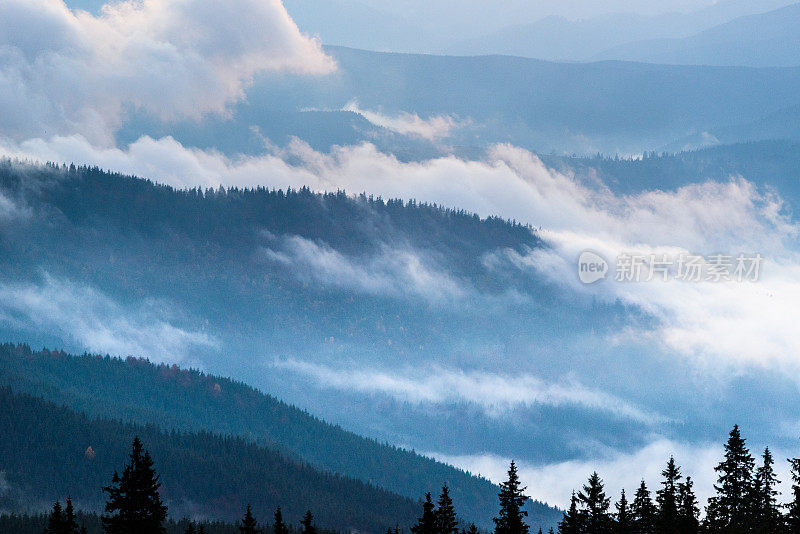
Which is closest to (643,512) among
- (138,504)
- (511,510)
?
(511,510)

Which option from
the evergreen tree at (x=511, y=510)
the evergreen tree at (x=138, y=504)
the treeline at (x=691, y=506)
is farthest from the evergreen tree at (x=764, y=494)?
the evergreen tree at (x=138, y=504)

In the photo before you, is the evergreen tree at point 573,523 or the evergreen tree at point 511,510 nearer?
the evergreen tree at point 511,510

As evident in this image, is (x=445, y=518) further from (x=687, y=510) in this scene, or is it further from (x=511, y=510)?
(x=687, y=510)

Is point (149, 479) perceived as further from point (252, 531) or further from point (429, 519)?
point (429, 519)

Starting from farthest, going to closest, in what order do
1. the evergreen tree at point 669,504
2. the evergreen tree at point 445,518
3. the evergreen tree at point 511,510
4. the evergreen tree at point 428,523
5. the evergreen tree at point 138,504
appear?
the evergreen tree at point 669,504
the evergreen tree at point 511,510
the evergreen tree at point 445,518
the evergreen tree at point 428,523
the evergreen tree at point 138,504

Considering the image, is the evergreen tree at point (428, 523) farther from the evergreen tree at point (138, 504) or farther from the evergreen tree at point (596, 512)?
the evergreen tree at point (596, 512)

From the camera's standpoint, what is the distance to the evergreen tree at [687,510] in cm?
6256

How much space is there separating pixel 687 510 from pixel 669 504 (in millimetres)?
1998

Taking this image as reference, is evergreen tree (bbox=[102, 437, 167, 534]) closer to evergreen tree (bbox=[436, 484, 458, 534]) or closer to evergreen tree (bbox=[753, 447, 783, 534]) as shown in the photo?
evergreen tree (bbox=[436, 484, 458, 534])

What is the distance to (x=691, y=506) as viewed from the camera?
7262cm

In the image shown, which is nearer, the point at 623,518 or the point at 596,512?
the point at 596,512

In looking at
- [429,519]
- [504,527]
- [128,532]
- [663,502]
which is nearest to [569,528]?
[663,502]

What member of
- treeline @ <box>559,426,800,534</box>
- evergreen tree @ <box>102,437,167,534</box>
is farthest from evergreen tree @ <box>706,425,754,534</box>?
evergreen tree @ <box>102,437,167,534</box>

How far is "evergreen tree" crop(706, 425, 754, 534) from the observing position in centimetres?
7562
